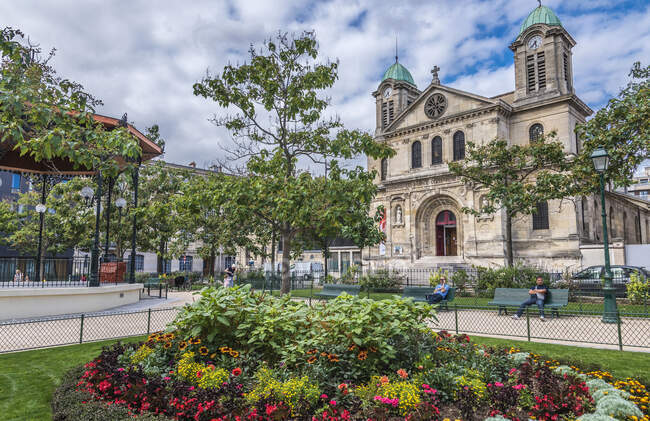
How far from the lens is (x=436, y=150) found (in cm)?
3772

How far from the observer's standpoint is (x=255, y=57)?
13031mm

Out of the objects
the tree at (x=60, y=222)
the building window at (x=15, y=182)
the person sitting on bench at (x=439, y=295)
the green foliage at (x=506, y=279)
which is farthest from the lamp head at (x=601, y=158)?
the building window at (x=15, y=182)

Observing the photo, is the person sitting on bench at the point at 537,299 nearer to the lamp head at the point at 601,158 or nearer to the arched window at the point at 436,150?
the lamp head at the point at 601,158

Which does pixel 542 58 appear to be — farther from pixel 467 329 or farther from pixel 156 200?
pixel 156 200

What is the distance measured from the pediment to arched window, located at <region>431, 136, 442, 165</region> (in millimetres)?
1850

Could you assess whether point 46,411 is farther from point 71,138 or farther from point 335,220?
point 335,220

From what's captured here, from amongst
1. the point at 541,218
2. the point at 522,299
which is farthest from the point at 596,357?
the point at 541,218

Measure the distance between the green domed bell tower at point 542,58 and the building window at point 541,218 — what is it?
8.60 m

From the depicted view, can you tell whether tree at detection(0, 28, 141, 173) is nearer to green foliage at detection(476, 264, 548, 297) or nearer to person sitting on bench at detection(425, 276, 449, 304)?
person sitting on bench at detection(425, 276, 449, 304)

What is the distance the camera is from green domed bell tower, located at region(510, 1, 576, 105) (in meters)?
32.8

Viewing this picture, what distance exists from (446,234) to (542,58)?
16.0 metres

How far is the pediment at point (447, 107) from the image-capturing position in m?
35.0

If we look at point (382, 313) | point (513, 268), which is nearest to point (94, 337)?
point (382, 313)

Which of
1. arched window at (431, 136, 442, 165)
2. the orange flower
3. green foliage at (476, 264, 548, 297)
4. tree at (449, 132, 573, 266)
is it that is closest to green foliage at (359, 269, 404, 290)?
green foliage at (476, 264, 548, 297)
